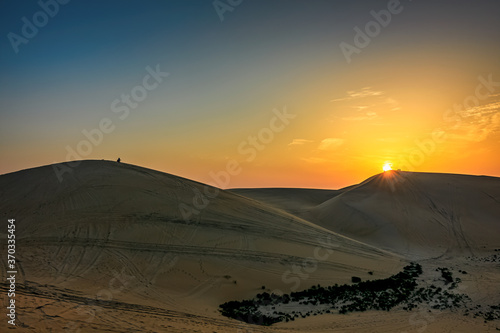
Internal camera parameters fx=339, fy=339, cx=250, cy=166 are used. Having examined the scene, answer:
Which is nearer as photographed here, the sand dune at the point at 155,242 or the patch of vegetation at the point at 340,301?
the patch of vegetation at the point at 340,301

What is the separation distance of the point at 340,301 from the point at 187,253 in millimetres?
7899

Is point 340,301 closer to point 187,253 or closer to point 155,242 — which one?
point 187,253

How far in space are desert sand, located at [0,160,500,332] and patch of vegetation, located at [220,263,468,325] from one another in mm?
541

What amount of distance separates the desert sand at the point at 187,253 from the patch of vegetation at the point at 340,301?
54 centimetres

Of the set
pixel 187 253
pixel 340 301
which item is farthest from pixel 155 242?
pixel 340 301

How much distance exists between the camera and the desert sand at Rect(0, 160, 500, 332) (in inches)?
437

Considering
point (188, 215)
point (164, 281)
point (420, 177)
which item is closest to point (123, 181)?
point (188, 215)

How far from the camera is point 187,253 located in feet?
58.2

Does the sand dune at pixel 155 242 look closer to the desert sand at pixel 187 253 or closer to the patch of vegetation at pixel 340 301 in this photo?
the desert sand at pixel 187 253

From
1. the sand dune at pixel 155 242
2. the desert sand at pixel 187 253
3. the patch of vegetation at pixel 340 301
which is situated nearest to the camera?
the desert sand at pixel 187 253

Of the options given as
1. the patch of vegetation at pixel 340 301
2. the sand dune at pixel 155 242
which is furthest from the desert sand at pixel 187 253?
the patch of vegetation at pixel 340 301

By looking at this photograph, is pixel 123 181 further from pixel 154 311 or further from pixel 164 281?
pixel 154 311

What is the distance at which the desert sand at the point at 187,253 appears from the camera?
11109 millimetres

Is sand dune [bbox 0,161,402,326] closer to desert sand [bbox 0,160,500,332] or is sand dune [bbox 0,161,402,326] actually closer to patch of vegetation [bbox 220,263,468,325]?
desert sand [bbox 0,160,500,332]
